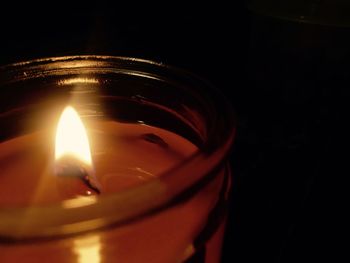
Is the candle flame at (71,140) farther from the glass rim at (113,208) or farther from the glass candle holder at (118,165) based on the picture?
the glass rim at (113,208)

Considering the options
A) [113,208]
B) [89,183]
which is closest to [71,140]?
[89,183]

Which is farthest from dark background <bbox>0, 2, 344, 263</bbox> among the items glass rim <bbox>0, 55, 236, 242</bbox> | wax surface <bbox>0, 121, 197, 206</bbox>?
glass rim <bbox>0, 55, 236, 242</bbox>

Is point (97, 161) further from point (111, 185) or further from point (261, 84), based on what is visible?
point (261, 84)

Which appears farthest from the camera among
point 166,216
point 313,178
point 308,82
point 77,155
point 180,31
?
point 180,31

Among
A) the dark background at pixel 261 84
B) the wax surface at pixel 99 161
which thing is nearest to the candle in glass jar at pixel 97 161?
the wax surface at pixel 99 161

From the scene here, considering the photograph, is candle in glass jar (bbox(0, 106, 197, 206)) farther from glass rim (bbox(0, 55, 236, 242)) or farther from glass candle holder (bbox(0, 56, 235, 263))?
glass rim (bbox(0, 55, 236, 242))

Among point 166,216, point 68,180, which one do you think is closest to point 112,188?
point 68,180

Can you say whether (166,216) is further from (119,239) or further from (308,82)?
(308,82)
